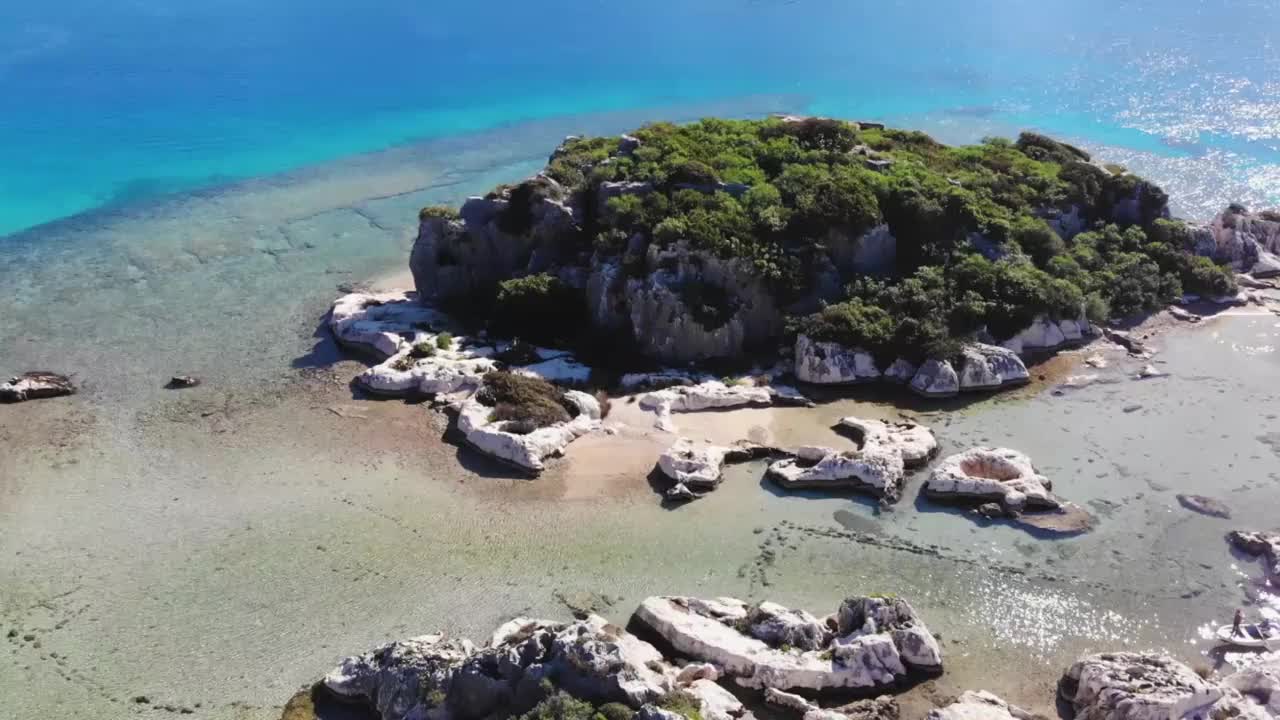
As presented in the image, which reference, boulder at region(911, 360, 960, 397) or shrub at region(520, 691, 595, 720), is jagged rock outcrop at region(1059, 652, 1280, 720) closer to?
shrub at region(520, 691, 595, 720)

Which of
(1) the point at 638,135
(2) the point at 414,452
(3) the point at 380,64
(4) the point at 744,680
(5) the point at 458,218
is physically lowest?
(4) the point at 744,680

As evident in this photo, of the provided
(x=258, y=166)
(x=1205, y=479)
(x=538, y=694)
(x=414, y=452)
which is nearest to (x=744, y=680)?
(x=538, y=694)

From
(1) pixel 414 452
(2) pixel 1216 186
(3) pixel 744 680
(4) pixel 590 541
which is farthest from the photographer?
(2) pixel 1216 186

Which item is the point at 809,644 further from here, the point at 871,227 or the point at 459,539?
the point at 871,227

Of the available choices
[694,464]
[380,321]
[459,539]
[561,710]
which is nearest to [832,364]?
[694,464]

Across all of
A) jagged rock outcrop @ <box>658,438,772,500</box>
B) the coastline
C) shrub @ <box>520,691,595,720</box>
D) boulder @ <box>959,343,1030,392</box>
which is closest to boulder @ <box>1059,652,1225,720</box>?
the coastline

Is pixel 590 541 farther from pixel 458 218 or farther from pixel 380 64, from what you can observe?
pixel 380 64

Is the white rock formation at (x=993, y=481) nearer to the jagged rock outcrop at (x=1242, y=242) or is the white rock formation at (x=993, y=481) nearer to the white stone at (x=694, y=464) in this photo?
the white stone at (x=694, y=464)
